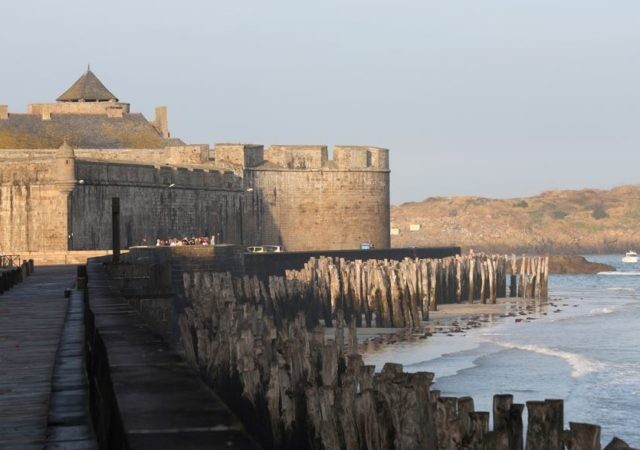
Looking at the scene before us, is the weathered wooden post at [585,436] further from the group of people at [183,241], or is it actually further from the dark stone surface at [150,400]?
the group of people at [183,241]

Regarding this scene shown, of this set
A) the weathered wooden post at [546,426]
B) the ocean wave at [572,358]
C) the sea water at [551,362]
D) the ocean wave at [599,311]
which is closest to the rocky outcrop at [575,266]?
the ocean wave at [599,311]

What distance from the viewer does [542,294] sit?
55062 mm

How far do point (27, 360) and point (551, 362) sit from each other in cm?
1768

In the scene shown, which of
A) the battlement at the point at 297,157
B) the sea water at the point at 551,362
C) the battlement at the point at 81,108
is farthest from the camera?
the battlement at the point at 81,108

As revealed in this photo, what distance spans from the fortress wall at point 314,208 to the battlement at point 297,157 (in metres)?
0.34

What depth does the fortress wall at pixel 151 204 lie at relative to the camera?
47812 mm

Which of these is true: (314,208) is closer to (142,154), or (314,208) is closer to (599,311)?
(142,154)

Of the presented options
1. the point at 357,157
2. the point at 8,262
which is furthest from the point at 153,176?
the point at 357,157

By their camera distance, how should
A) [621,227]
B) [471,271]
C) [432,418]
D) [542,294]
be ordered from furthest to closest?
[621,227] < [542,294] < [471,271] < [432,418]

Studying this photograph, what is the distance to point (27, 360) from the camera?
11.9 m

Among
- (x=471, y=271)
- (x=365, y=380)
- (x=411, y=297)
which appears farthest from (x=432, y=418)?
(x=471, y=271)

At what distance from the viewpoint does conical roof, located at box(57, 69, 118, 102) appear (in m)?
79.4

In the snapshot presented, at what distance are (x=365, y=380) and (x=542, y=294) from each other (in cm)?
4465

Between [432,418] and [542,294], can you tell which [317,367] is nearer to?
[432,418]
